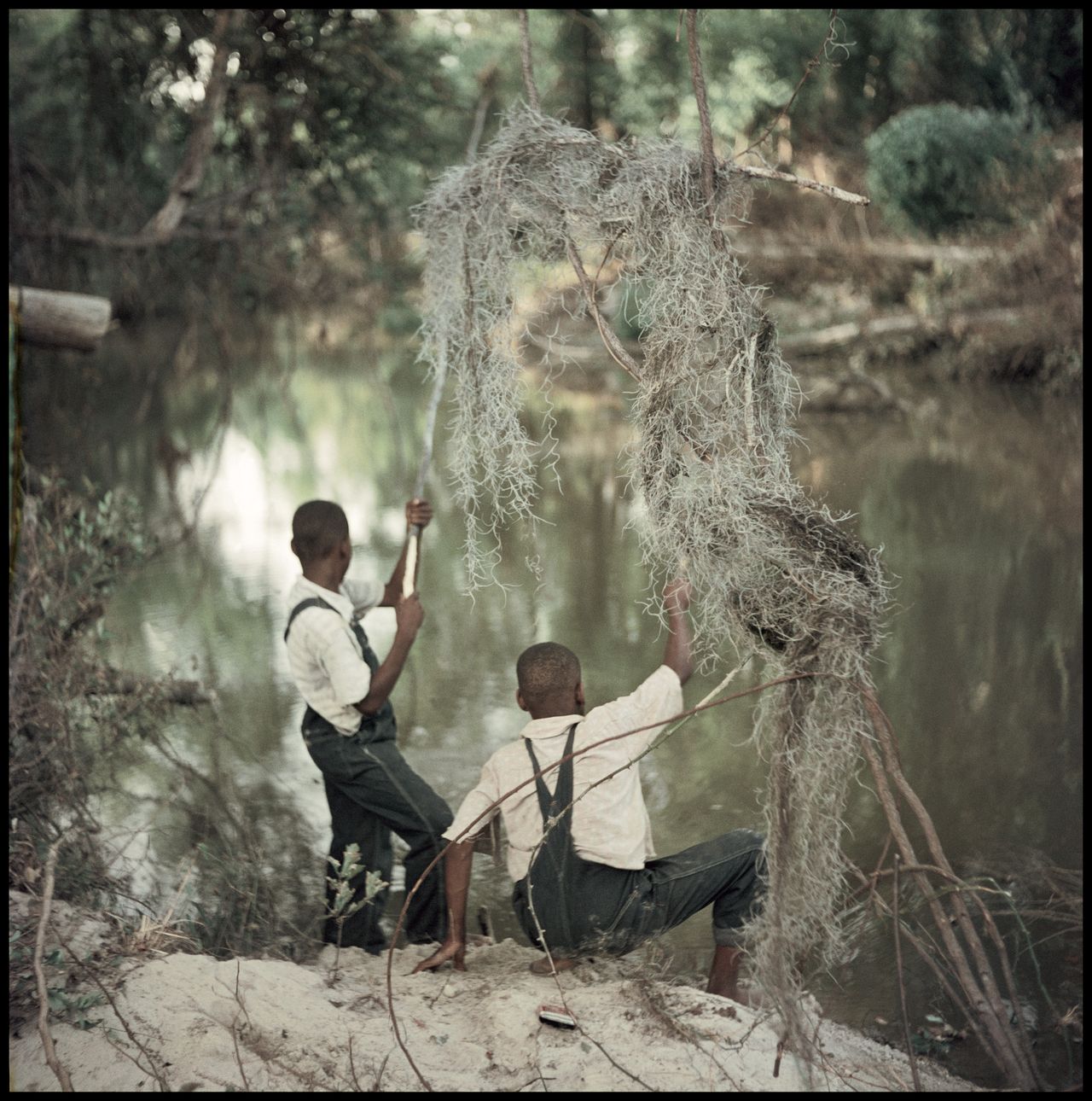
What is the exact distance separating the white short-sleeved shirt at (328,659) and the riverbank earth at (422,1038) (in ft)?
2.87

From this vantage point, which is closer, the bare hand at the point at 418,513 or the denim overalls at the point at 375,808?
the denim overalls at the point at 375,808

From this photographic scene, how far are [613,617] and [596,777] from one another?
15.9 ft

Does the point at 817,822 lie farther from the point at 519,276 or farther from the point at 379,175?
the point at 379,175

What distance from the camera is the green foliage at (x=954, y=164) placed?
17.8m

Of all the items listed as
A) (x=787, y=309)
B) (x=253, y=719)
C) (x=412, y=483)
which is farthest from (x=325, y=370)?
(x=253, y=719)

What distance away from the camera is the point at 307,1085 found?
3.25 metres

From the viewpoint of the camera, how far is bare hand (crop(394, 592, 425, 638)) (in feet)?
14.1

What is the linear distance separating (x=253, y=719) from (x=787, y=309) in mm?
14684

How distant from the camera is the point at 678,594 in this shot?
363cm

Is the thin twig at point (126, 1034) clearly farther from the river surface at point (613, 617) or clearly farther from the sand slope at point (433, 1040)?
the river surface at point (613, 617)

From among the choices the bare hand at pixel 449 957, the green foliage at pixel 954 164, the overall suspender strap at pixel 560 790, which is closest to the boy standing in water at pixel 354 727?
the bare hand at pixel 449 957

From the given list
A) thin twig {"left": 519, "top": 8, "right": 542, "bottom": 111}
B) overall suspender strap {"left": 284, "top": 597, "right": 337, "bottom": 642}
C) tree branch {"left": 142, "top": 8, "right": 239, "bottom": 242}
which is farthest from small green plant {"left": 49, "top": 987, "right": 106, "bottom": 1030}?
tree branch {"left": 142, "top": 8, "right": 239, "bottom": 242}

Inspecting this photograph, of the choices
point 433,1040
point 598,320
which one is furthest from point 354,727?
point 598,320

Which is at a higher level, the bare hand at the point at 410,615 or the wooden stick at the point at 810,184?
the wooden stick at the point at 810,184
